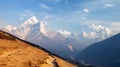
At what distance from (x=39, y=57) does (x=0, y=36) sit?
19.9 m

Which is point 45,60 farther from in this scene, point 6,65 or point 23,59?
point 6,65

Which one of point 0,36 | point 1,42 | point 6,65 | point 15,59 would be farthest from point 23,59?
point 0,36

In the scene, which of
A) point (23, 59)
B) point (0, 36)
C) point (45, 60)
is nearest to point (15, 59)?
point (23, 59)

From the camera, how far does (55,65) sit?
90.0 m

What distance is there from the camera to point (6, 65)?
72.3 m

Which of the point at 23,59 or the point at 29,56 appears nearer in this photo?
the point at 23,59

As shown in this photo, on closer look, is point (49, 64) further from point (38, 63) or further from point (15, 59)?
point (15, 59)

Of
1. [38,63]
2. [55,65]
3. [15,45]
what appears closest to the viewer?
[38,63]

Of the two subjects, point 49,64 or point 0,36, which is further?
point 0,36

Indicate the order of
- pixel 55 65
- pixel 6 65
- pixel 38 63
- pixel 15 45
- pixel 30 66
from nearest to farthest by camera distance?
1. pixel 6 65
2. pixel 30 66
3. pixel 38 63
4. pixel 55 65
5. pixel 15 45

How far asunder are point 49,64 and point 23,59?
10.6 metres

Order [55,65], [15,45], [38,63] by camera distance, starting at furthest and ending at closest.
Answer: [15,45]
[55,65]
[38,63]

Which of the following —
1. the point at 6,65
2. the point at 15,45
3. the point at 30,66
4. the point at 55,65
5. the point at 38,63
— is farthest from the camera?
the point at 15,45

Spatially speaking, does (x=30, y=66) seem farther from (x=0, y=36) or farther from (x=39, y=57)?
(x=0, y=36)
